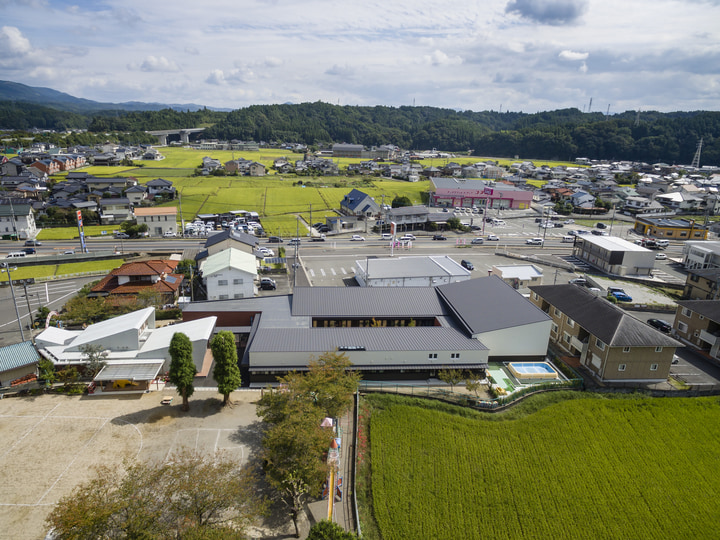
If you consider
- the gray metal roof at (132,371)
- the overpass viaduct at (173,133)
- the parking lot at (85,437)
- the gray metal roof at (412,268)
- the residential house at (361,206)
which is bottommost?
the parking lot at (85,437)

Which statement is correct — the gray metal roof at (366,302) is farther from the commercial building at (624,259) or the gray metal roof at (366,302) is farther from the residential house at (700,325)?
the commercial building at (624,259)

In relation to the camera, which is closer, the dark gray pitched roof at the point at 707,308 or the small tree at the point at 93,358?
the small tree at the point at 93,358

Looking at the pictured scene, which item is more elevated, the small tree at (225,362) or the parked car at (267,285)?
the small tree at (225,362)

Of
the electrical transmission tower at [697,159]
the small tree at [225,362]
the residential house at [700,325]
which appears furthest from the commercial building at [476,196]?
the electrical transmission tower at [697,159]

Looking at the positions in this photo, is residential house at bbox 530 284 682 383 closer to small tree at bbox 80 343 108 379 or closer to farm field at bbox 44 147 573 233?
small tree at bbox 80 343 108 379

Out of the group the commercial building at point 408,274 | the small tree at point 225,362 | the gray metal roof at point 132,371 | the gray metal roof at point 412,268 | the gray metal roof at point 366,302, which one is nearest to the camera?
the small tree at point 225,362

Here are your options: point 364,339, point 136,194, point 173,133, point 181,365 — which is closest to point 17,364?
point 181,365

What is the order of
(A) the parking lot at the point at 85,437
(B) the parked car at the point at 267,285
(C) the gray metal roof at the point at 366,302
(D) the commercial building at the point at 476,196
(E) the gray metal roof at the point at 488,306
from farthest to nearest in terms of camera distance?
(D) the commercial building at the point at 476,196 < (B) the parked car at the point at 267,285 < (C) the gray metal roof at the point at 366,302 < (E) the gray metal roof at the point at 488,306 < (A) the parking lot at the point at 85,437
